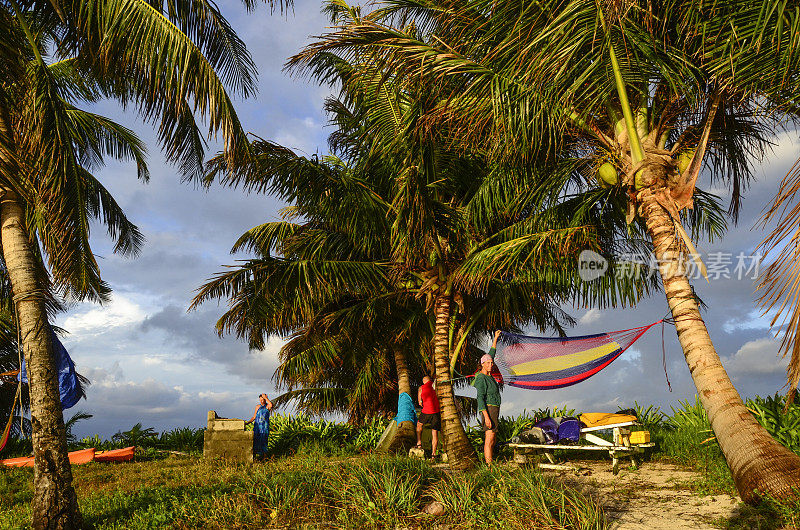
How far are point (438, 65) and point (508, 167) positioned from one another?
2539 millimetres

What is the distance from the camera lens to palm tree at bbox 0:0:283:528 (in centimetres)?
615

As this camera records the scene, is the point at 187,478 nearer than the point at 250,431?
Yes

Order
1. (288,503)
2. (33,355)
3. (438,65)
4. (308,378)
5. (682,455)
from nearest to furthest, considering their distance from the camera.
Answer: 1. (288,503)
2. (33,355)
3. (438,65)
4. (682,455)
5. (308,378)

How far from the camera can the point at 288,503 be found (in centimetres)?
585

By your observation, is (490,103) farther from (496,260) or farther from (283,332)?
(283,332)

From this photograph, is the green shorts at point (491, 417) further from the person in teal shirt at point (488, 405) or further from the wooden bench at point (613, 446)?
the wooden bench at point (613, 446)

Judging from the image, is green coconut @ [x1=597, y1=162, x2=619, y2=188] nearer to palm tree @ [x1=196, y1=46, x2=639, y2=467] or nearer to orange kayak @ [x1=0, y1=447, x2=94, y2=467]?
palm tree @ [x1=196, y1=46, x2=639, y2=467]

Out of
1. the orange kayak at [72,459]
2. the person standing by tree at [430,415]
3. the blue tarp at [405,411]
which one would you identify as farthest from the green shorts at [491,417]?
the orange kayak at [72,459]

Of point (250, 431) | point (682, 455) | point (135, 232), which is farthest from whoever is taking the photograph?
point (135, 232)

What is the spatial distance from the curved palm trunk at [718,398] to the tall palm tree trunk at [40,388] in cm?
690

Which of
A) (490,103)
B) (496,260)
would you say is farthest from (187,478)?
(490,103)

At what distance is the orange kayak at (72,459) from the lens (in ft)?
37.2

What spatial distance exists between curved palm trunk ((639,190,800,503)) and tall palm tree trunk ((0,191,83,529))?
22.6 feet

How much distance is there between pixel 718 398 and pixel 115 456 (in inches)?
439
